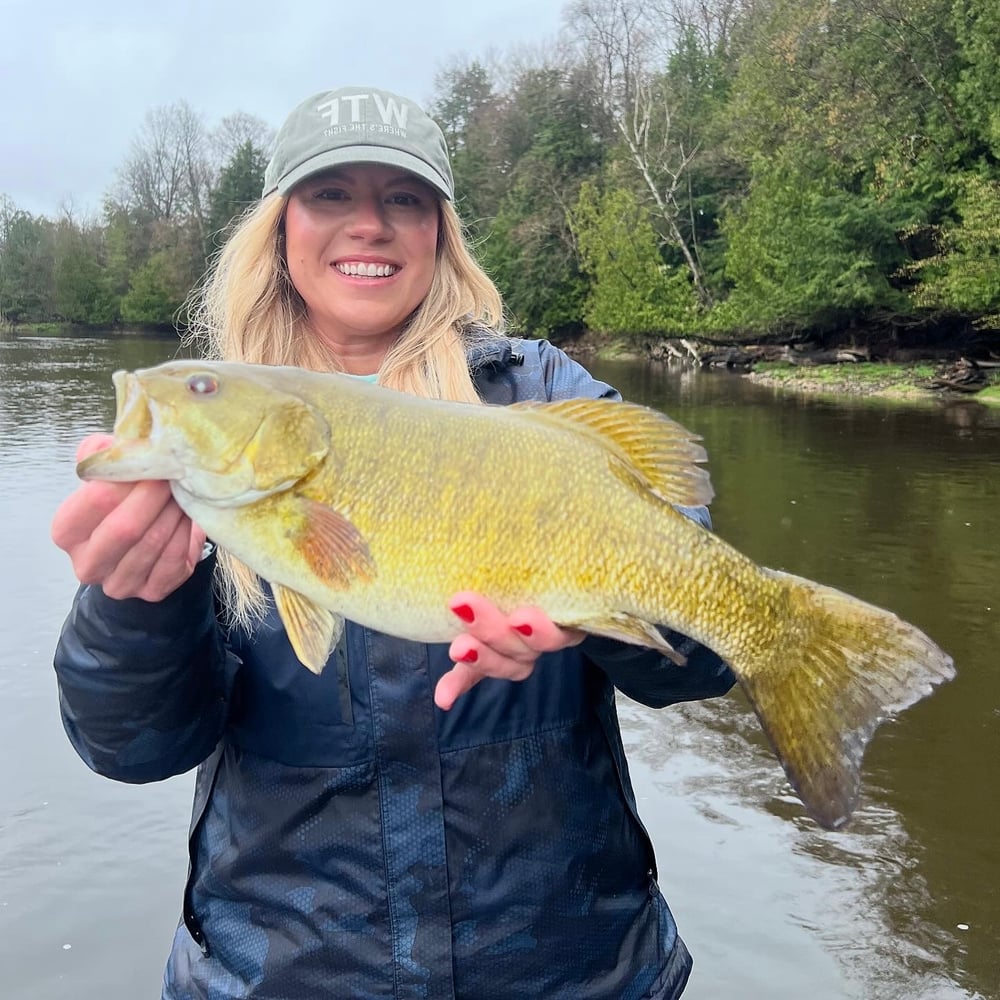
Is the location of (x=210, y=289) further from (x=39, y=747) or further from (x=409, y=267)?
(x=39, y=747)

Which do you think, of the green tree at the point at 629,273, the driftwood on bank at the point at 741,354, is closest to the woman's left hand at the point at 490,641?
the driftwood on bank at the point at 741,354

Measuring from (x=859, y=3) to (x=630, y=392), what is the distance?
12.4 meters

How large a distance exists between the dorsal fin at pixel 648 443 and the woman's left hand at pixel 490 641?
44 cm

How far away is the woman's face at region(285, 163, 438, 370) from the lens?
2535mm

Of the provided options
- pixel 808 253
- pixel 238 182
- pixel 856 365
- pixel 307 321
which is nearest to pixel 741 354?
pixel 808 253

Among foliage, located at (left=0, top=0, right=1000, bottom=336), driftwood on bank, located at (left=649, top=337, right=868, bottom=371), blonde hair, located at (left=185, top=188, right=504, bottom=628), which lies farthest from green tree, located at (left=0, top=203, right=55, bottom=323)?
blonde hair, located at (left=185, top=188, right=504, bottom=628)

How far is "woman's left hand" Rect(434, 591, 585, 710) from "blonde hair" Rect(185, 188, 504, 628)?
2.59 feet

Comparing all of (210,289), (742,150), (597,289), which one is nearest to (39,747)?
(210,289)

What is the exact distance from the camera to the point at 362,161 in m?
2.41

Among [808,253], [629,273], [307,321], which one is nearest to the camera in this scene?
[307,321]

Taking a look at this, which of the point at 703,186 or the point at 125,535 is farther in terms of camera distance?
the point at 703,186

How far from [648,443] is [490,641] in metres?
0.60

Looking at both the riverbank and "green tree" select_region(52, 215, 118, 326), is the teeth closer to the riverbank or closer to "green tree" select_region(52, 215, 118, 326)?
the riverbank

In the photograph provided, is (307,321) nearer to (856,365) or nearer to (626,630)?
(626,630)
